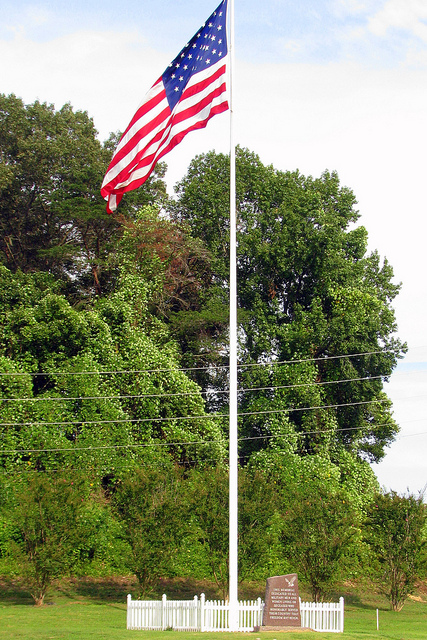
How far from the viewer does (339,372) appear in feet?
125

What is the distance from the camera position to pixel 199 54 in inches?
630

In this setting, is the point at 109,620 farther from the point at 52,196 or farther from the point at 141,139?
the point at 52,196

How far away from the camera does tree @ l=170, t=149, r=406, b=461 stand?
37.4 m

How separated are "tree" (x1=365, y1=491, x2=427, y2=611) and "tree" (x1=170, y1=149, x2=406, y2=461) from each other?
975 centimetres

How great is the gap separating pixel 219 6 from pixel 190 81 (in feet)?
Answer: 6.21

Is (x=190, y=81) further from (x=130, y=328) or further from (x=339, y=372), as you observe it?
(x=339, y=372)

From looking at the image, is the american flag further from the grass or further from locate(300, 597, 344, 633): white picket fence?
locate(300, 597, 344, 633): white picket fence

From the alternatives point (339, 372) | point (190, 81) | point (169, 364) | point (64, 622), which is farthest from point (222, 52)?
point (339, 372)

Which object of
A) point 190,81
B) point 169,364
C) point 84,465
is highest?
point 190,81

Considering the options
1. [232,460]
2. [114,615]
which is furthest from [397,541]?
[232,460]

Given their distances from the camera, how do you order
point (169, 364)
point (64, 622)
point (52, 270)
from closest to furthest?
point (64, 622)
point (169, 364)
point (52, 270)

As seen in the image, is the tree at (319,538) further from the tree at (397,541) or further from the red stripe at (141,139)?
the red stripe at (141,139)

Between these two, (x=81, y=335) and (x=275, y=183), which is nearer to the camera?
(x=81, y=335)

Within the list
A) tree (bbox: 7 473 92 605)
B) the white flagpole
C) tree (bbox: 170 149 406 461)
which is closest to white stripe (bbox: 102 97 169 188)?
the white flagpole
